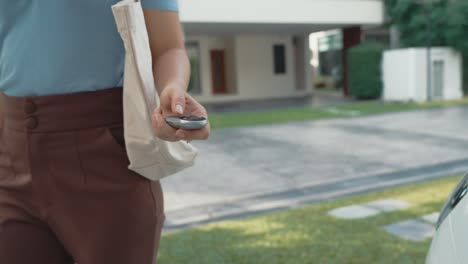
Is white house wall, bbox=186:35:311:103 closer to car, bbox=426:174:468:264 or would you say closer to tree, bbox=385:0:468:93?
tree, bbox=385:0:468:93

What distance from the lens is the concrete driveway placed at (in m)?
4.86

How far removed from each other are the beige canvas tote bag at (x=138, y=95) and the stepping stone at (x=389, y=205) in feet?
11.1

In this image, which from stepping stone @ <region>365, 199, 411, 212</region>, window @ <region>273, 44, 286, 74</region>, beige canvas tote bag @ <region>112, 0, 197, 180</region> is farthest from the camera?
window @ <region>273, 44, 286, 74</region>

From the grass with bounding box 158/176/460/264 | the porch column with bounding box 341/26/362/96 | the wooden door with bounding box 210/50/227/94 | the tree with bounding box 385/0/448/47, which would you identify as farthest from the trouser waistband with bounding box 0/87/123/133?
the wooden door with bounding box 210/50/227/94

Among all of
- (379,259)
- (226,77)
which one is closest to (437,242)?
(379,259)

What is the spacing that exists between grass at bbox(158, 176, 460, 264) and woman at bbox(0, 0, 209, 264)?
6.89ft

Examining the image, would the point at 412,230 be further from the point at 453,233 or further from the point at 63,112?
the point at 63,112

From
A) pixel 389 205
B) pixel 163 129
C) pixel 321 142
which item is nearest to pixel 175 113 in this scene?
pixel 163 129

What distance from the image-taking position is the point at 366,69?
17469 mm

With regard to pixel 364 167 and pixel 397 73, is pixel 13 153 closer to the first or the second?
pixel 364 167

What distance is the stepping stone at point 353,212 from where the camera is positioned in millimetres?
3958

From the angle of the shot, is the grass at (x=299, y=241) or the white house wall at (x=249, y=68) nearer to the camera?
the grass at (x=299, y=241)

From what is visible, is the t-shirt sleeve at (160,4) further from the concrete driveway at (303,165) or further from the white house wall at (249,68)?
the white house wall at (249,68)

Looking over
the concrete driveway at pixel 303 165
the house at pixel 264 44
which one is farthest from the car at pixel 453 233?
the house at pixel 264 44
